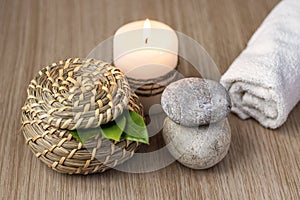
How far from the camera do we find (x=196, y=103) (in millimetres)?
830

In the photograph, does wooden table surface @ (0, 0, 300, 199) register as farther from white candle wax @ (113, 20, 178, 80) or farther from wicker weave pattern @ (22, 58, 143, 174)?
white candle wax @ (113, 20, 178, 80)

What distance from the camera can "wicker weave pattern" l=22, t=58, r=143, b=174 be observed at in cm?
81

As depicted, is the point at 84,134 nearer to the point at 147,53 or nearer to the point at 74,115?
the point at 74,115

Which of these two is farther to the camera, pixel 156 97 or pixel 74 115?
pixel 156 97

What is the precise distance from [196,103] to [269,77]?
0.17m

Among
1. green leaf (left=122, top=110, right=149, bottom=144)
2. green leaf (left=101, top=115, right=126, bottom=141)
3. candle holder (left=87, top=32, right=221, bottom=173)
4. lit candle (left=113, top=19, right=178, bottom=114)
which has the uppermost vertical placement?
lit candle (left=113, top=19, right=178, bottom=114)

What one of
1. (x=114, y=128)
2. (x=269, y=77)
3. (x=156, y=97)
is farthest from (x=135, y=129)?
(x=269, y=77)

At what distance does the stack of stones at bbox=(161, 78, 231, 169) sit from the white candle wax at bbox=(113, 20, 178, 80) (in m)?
0.09

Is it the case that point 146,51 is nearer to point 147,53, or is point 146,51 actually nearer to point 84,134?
point 147,53

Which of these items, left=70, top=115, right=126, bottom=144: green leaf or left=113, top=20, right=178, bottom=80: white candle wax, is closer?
left=70, top=115, right=126, bottom=144: green leaf

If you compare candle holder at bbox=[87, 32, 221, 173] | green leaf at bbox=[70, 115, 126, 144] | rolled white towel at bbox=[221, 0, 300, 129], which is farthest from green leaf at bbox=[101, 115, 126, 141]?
rolled white towel at bbox=[221, 0, 300, 129]

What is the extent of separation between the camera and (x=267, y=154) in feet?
3.05

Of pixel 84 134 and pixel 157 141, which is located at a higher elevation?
pixel 84 134

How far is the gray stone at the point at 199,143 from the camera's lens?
847mm
